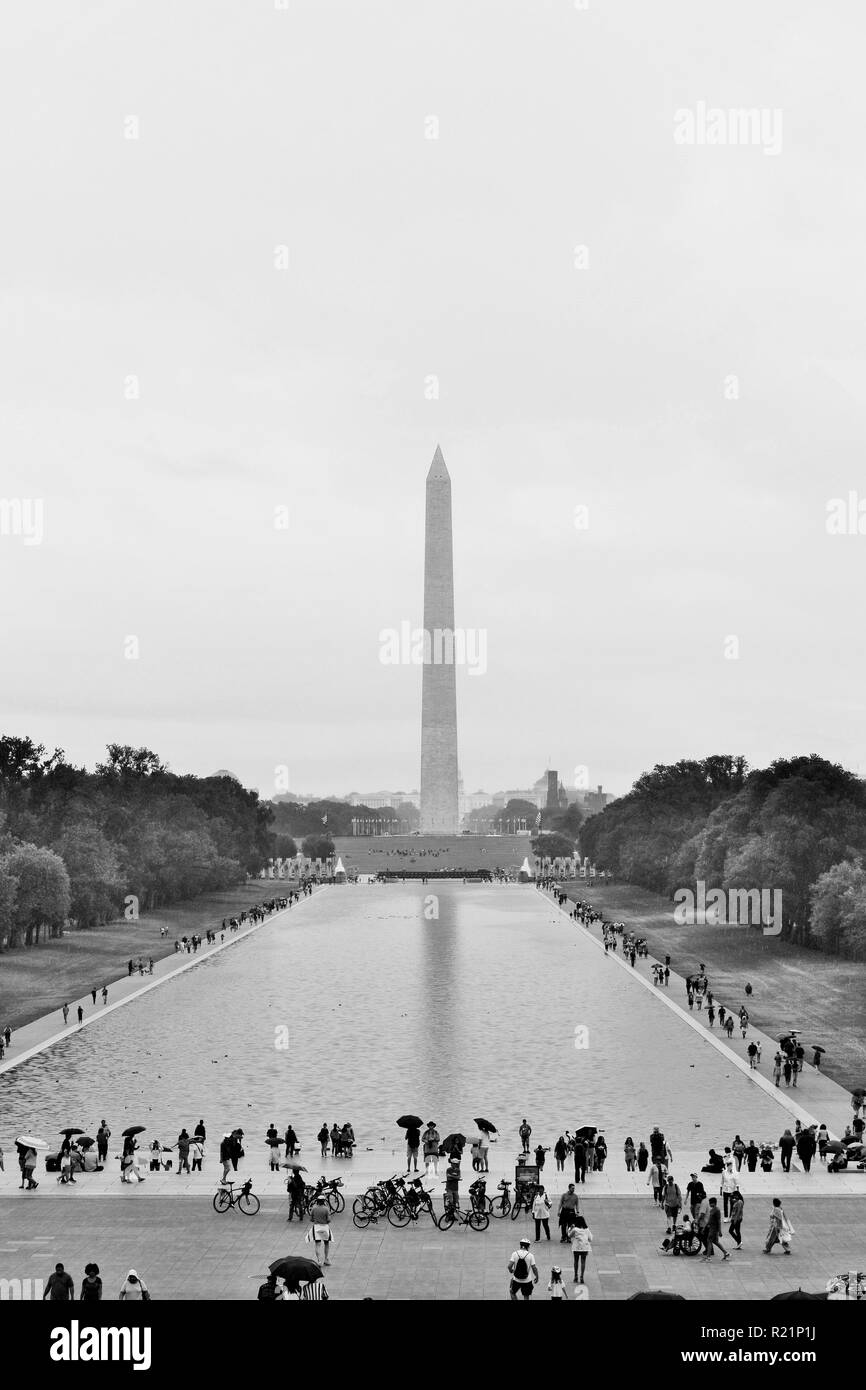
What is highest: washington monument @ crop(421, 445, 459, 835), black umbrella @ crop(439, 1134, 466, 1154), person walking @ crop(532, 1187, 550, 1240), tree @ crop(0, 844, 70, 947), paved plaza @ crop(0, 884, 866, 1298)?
washington monument @ crop(421, 445, 459, 835)

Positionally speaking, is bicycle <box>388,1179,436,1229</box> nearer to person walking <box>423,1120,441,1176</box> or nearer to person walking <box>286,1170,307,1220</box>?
person walking <box>286,1170,307,1220</box>

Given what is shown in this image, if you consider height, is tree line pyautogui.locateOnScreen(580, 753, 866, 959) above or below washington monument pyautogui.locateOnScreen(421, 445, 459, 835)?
below

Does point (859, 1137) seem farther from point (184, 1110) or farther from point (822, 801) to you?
point (822, 801)

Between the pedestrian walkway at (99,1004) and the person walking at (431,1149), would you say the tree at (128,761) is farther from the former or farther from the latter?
the person walking at (431,1149)

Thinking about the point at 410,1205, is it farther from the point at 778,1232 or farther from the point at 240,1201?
the point at 778,1232

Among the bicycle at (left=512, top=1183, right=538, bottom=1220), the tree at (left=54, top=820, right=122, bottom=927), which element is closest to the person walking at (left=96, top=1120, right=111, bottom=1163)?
the bicycle at (left=512, top=1183, right=538, bottom=1220)

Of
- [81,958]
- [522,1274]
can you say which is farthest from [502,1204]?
[81,958]
